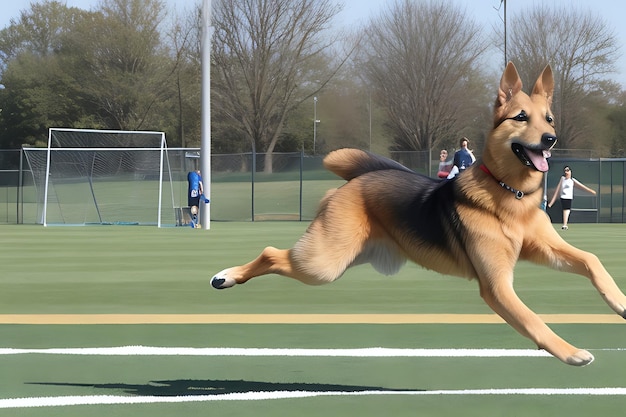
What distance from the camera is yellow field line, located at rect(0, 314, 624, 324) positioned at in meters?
9.33

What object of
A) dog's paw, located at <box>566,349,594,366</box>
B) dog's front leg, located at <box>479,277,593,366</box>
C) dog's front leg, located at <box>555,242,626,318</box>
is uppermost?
dog's front leg, located at <box>555,242,626,318</box>

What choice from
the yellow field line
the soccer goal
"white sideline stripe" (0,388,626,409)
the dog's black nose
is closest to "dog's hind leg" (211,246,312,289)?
"white sideline stripe" (0,388,626,409)

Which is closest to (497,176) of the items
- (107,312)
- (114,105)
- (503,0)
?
(107,312)

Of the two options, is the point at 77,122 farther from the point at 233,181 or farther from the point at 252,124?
the point at 233,181

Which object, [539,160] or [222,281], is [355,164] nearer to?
[222,281]

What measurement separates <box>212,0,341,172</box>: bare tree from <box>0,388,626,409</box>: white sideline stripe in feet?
219

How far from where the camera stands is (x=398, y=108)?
71.7 m

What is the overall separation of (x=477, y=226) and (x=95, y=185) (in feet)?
102

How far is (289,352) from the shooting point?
7574 millimetres

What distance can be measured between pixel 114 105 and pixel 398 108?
2002cm

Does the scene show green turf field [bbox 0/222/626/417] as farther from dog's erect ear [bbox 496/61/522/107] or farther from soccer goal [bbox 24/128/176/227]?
soccer goal [bbox 24/128/176/227]

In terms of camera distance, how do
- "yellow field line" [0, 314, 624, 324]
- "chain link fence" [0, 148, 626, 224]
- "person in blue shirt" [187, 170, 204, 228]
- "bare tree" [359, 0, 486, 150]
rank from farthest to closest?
1. "bare tree" [359, 0, 486, 150]
2. "chain link fence" [0, 148, 626, 224]
3. "person in blue shirt" [187, 170, 204, 228]
4. "yellow field line" [0, 314, 624, 324]

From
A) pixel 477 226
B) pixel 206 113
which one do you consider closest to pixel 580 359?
pixel 477 226

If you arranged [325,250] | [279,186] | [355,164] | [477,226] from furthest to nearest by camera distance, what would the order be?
[279,186] < [355,164] < [325,250] < [477,226]
